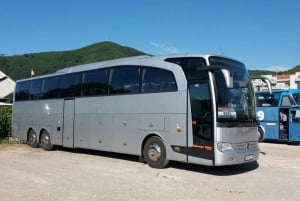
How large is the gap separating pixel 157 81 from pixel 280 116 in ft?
34.6

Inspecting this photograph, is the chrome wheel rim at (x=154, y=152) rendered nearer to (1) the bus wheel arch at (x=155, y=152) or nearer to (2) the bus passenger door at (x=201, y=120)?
(1) the bus wheel arch at (x=155, y=152)

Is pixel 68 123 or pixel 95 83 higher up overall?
pixel 95 83

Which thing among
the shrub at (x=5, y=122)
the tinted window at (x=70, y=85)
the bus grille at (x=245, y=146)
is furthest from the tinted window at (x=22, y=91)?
the bus grille at (x=245, y=146)

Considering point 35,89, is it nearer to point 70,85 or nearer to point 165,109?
point 70,85

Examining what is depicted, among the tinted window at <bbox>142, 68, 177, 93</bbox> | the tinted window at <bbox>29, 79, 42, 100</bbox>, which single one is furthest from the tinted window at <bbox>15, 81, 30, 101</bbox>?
the tinted window at <bbox>142, 68, 177, 93</bbox>

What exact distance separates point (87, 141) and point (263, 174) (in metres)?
6.96

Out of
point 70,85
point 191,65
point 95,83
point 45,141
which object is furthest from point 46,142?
point 191,65

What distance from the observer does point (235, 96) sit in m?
10.8

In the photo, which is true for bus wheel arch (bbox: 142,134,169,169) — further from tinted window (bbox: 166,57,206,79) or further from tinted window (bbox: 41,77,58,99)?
tinted window (bbox: 41,77,58,99)

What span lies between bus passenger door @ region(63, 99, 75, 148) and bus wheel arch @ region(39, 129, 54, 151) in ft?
4.22

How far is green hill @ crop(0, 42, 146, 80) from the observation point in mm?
82281

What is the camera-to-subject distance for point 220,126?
10305 millimetres

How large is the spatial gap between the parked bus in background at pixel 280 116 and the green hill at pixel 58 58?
61969mm

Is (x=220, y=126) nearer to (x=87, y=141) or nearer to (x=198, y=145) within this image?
(x=198, y=145)
